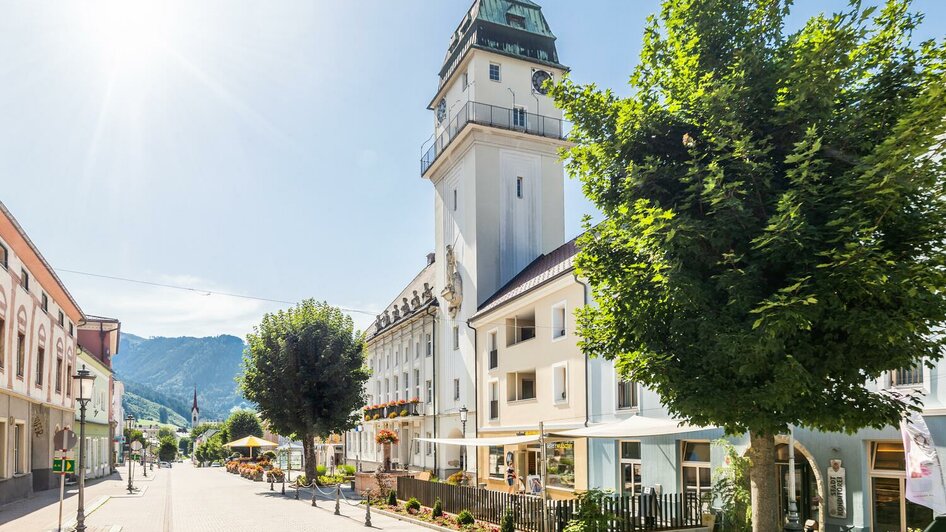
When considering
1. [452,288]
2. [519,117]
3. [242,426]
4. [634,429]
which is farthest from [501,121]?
[242,426]

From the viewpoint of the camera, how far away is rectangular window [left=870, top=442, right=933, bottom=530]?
14.6 m

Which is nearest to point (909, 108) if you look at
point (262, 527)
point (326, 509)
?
point (262, 527)

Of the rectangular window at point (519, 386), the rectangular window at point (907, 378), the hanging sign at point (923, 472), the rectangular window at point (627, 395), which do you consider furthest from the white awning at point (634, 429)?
the rectangular window at point (519, 386)

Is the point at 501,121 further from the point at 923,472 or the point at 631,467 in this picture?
the point at 923,472

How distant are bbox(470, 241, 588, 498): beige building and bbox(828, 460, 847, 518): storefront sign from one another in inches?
442

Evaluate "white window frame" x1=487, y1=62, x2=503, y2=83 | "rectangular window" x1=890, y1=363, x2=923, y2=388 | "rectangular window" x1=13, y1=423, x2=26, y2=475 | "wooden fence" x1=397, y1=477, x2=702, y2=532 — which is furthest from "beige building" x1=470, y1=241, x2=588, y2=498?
"rectangular window" x1=13, y1=423, x2=26, y2=475

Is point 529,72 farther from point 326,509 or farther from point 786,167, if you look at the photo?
point 786,167

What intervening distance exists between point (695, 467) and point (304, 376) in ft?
83.0

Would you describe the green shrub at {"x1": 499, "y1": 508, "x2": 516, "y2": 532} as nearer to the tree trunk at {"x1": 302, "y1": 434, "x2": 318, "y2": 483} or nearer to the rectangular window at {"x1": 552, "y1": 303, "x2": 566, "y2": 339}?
the rectangular window at {"x1": 552, "y1": 303, "x2": 566, "y2": 339}

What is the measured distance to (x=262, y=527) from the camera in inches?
882

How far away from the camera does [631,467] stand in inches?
965

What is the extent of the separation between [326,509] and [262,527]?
6.71m

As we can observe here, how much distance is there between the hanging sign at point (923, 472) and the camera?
12.6 meters

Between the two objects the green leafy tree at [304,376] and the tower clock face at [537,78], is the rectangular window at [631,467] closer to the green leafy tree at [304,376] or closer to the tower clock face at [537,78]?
the green leafy tree at [304,376]
